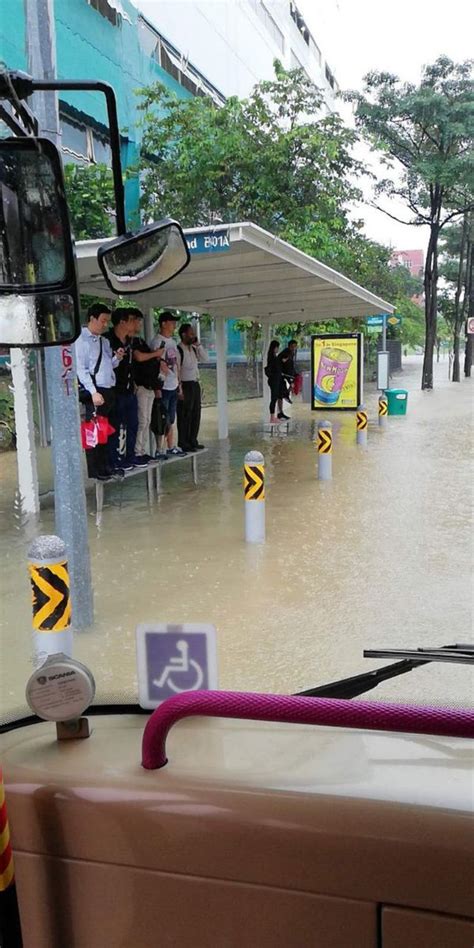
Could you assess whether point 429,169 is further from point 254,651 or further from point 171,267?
point 171,267

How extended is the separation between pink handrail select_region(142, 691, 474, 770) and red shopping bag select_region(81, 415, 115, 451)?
5.16 meters

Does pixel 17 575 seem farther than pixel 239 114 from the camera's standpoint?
No

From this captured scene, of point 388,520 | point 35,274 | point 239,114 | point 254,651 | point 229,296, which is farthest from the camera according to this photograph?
point 239,114

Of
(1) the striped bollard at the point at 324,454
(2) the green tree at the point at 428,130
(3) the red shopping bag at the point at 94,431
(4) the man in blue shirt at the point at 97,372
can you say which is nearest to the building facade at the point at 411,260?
(2) the green tree at the point at 428,130

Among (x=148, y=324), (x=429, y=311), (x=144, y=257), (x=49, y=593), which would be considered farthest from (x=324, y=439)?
(x=429, y=311)

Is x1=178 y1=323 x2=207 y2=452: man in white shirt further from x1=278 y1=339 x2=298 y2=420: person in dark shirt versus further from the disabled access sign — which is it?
the disabled access sign

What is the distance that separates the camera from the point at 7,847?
0.94 meters

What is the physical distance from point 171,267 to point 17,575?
3.73 m

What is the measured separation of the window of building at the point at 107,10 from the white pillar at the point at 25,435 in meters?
5.06

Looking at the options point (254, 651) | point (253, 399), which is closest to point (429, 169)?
point (254, 651)

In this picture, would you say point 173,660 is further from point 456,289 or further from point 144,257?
point 456,289

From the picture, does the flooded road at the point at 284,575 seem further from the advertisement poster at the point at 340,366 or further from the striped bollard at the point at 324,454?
the advertisement poster at the point at 340,366

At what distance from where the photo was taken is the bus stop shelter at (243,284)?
544 cm

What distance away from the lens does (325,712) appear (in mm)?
1001
